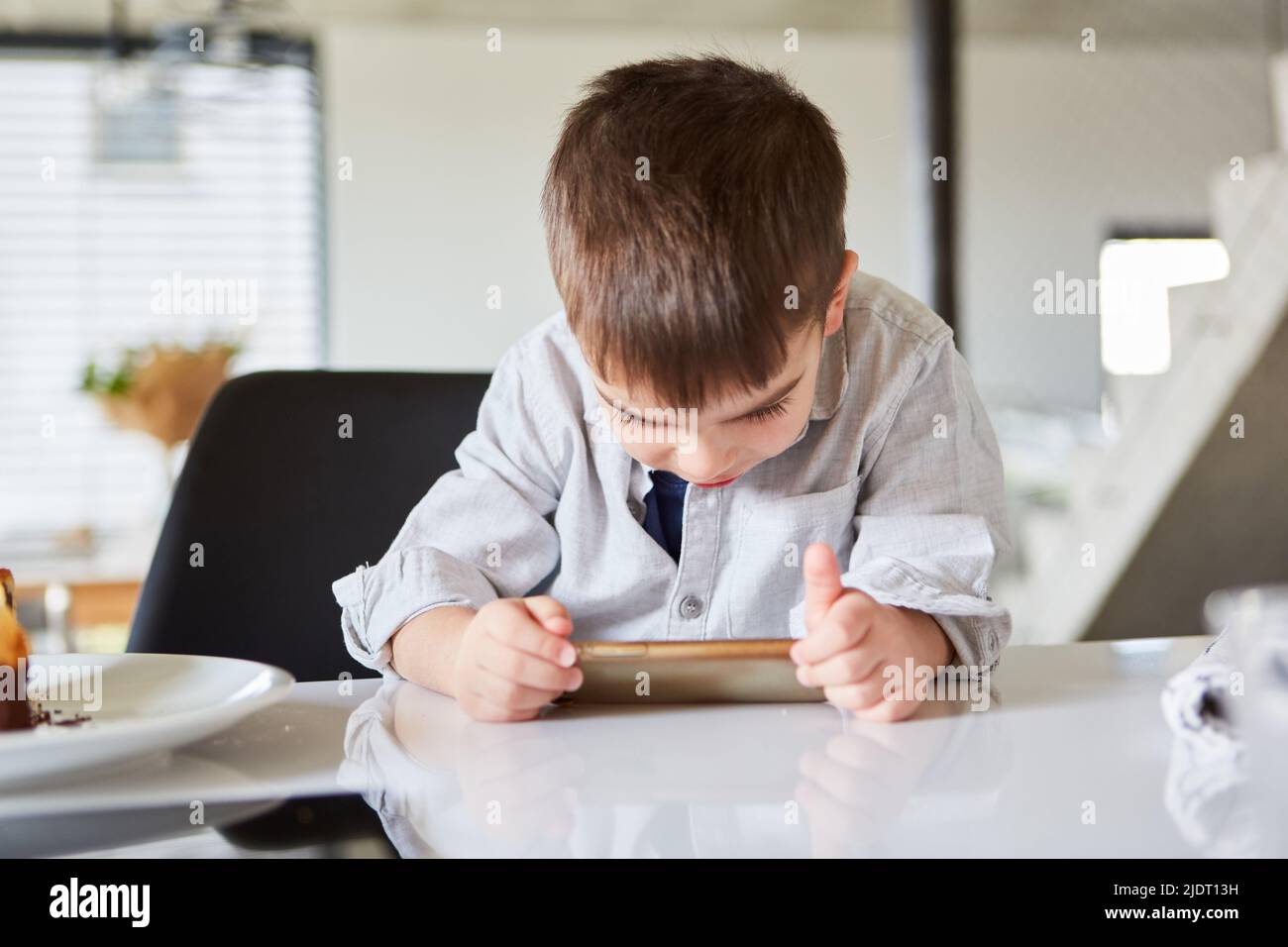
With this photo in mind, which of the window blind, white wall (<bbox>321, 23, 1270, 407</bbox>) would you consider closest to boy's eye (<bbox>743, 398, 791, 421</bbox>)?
white wall (<bbox>321, 23, 1270, 407</bbox>)

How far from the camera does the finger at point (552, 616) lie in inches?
23.9

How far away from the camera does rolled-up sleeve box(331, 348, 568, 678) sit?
2.53 ft

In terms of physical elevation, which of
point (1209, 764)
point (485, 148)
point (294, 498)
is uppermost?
point (485, 148)

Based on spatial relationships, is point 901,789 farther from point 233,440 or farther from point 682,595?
point 233,440

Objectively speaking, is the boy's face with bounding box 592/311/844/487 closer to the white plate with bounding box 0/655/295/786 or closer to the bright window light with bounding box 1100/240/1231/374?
the white plate with bounding box 0/655/295/786

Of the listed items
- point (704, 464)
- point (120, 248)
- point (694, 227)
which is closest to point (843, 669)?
point (704, 464)

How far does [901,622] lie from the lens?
2.18 ft

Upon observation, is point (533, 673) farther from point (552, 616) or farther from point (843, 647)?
point (843, 647)

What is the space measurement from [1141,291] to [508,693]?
9.33 ft

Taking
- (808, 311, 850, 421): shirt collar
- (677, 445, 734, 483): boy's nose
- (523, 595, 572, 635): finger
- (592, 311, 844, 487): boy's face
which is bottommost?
(523, 595, 572, 635): finger

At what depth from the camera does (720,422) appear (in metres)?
0.67

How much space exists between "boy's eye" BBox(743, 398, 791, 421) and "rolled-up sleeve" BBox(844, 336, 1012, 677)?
11 cm

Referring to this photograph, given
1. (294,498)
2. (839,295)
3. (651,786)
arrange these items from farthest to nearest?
(294,498) → (839,295) → (651,786)
